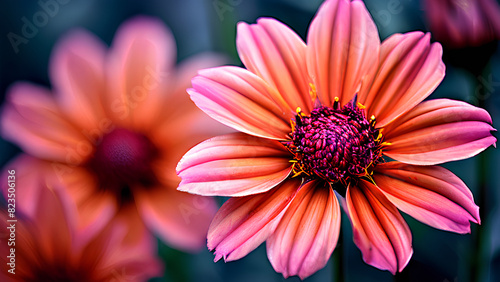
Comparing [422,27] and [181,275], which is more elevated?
[422,27]

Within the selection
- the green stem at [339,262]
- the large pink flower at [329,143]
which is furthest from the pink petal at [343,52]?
the green stem at [339,262]

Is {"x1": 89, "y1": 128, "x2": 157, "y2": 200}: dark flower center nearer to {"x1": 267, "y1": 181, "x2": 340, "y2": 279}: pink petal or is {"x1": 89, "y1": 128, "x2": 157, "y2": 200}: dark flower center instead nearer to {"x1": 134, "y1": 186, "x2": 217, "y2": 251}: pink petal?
{"x1": 134, "y1": 186, "x2": 217, "y2": 251}: pink petal

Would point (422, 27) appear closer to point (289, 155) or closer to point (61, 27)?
point (289, 155)

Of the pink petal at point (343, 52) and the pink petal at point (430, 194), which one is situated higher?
the pink petal at point (343, 52)

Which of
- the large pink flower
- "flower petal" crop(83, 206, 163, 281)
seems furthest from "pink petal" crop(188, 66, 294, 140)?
"flower petal" crop(83, 206, 163, 281)

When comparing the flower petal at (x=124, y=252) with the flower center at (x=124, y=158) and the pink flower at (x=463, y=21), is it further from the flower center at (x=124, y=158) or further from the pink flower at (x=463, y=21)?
the pink flower at (x=463, y=21)

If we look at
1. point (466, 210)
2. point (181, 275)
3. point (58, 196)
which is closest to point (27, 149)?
point (58, 196)
